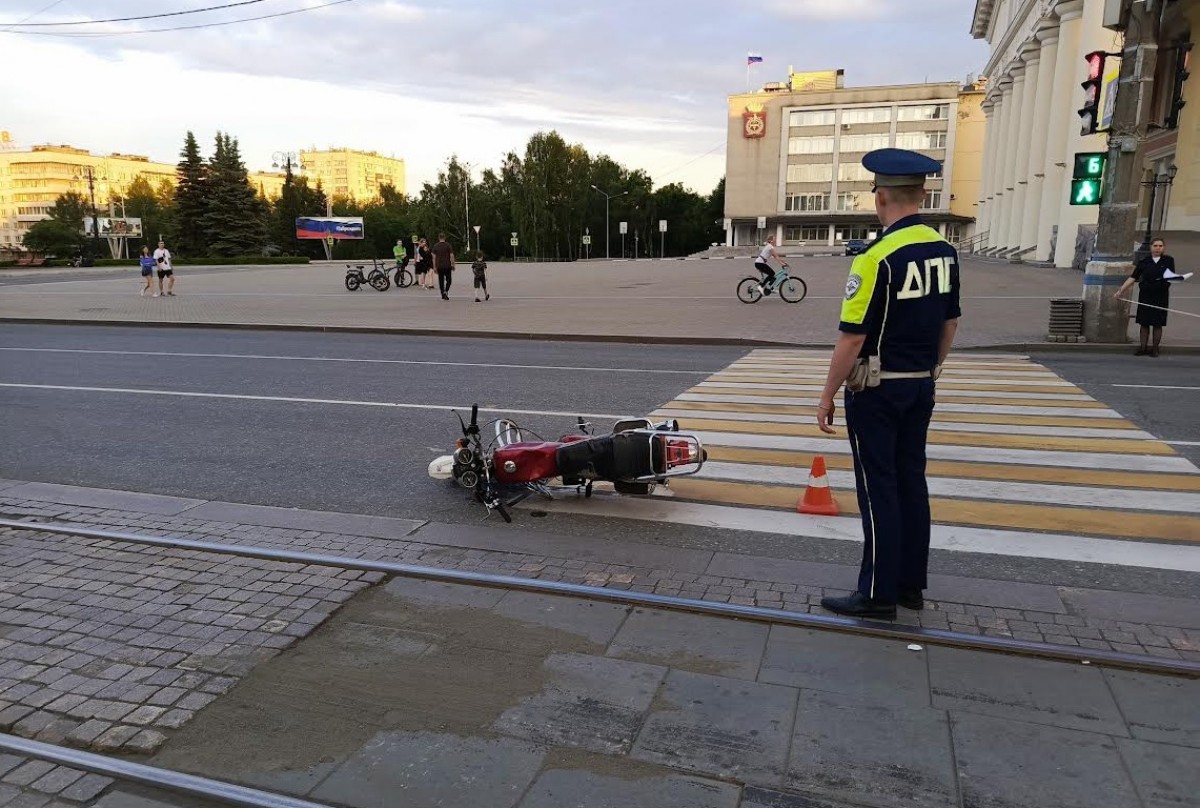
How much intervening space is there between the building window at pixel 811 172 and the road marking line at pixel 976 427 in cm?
9931

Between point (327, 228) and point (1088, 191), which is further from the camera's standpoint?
point (327, 228)

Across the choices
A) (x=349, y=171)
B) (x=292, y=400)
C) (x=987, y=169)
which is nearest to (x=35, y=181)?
(x=349, y=171)

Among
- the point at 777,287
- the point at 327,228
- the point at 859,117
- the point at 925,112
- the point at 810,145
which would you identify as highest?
the point at 925,112

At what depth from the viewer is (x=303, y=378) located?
37.8 feet

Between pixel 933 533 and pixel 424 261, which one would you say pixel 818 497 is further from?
pixel 424 261

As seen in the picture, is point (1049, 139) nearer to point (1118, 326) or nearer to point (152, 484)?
point (1118, 326)

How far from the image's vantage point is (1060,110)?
122 feet

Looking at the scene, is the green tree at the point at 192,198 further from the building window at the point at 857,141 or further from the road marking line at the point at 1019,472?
the road marking line at the point at 1019,472

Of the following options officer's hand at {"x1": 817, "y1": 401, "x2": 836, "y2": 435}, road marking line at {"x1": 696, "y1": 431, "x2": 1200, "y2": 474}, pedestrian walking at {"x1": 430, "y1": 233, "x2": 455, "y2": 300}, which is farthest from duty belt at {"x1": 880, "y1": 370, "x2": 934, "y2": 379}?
pedestrian walking at {"x1": 430, "y1": 233, "x2": 455, "y2": 300}

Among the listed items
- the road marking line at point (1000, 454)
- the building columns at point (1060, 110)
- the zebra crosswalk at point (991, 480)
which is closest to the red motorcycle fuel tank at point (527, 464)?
the zebra crosswalk at point (991, 480)

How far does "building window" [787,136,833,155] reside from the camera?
9950 cm

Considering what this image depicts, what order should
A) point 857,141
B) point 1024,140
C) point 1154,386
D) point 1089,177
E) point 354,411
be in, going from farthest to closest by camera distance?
1. point 857,141
2. point 1024,140
3. point 1089,177
4. point 1154,386
5. point 354,411

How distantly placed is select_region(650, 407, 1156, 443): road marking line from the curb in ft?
20.0

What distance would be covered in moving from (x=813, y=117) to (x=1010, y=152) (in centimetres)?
5203
